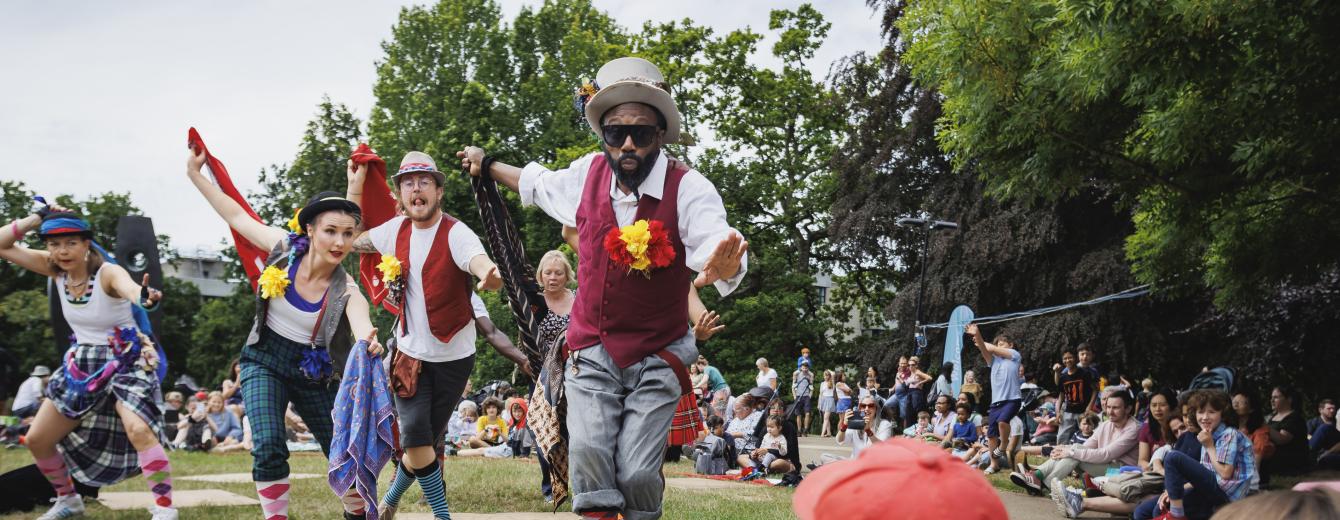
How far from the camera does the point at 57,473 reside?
6.87 metres

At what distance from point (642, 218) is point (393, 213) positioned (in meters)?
3.10

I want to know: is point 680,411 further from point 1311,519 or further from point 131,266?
point 131,266

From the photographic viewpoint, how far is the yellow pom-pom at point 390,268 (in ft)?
19.5

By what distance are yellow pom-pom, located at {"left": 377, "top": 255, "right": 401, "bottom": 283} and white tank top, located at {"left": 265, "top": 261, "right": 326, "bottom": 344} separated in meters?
0.44

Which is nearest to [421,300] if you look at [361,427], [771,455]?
[361,427]

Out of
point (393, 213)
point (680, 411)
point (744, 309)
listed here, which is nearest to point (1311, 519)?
point (680, 411)

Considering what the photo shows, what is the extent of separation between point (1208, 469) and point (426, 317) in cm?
519

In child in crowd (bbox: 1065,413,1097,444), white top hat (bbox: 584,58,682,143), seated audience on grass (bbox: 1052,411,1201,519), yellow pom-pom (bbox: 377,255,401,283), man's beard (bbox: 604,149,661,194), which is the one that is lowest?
seated audience on grass (bbox: 1052,411,1201,519)

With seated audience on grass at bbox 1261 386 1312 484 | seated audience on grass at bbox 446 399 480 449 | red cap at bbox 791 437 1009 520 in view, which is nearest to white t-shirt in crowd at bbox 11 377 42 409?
seated audience on grass at bbox 446 399 480 449

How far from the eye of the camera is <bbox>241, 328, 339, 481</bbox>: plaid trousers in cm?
555

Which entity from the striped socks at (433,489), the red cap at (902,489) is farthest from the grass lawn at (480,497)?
the red cap at (902,489)

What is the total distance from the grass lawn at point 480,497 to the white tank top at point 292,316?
1.54 metres

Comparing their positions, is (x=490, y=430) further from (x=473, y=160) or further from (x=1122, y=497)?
(x=473, y=160)

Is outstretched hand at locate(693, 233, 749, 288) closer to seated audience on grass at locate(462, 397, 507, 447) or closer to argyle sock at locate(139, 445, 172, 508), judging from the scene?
argyle sock at locate(139, 445, 172, 508)
